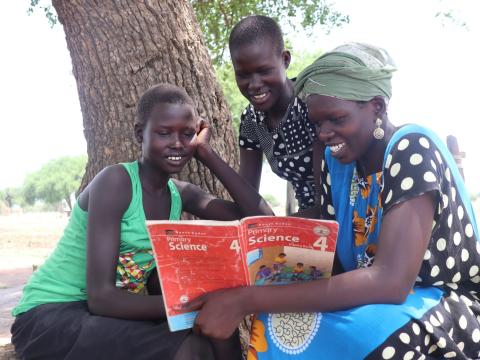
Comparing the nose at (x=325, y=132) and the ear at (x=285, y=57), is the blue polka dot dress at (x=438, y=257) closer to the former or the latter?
the nose at (x=325, y=132)

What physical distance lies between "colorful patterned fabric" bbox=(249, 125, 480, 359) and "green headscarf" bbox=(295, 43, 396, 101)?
21 centimetres

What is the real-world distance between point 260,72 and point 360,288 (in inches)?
53.6

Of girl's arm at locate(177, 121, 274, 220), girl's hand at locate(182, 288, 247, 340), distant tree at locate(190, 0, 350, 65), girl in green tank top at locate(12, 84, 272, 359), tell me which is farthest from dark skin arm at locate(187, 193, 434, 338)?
distant tree at locate(190, 0, 350, 65)

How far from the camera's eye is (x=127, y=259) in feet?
8.09

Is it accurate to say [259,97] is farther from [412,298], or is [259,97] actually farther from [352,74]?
[412,298]

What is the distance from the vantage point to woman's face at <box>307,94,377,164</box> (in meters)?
2.17

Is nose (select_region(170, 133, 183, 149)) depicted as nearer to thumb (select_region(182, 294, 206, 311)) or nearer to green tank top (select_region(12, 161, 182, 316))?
green tank top (select_region(12, 161, 182, 316))

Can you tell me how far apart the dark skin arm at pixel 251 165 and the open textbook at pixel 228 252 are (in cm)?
124

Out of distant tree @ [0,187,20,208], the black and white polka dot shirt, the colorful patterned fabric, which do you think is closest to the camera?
the colorful patterned fabric

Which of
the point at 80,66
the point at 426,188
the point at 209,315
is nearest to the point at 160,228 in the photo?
the point at 209,315

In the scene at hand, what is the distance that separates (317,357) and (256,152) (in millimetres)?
1563

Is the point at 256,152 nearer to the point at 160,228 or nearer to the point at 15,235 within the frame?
the point at 160,228

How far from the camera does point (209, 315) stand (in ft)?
6.36

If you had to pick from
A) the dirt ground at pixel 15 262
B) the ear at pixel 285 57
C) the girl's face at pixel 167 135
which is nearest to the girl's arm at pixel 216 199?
the girl's face at pixel 167 135
